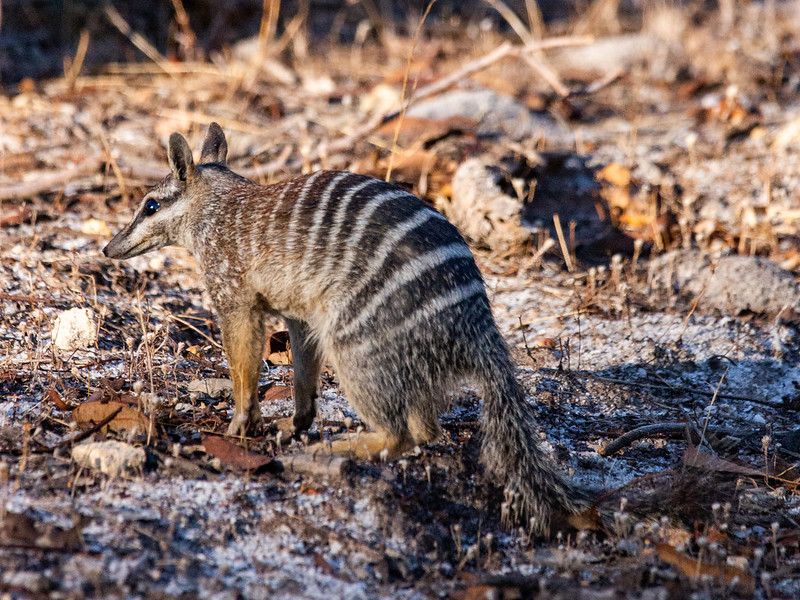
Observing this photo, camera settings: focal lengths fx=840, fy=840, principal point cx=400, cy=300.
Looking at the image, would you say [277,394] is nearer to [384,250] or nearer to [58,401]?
[58,401]

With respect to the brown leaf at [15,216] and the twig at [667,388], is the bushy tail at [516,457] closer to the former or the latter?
the twig at [667,388]

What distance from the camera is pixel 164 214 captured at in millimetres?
4801

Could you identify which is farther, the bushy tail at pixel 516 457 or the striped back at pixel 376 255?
the striped back at pixel 376 255

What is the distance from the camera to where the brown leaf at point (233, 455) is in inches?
155

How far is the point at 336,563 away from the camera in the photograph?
3434mm

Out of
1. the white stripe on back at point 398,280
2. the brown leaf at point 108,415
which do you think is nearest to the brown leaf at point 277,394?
the brown leaf at point 108,415

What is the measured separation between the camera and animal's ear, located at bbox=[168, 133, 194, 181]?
4613 millimetres

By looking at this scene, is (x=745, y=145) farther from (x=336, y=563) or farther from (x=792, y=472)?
(x=336, y=563)

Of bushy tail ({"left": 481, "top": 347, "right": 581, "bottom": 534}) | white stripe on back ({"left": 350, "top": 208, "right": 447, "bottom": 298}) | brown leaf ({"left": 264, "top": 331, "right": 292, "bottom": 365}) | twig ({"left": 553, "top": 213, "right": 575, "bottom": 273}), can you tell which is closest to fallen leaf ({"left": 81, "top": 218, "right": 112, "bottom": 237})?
brown leaf ({"left": 264, "top": 331, "right": 292, "bottom": 365})

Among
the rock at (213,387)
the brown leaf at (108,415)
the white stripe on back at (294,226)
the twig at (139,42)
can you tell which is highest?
the twig at (139,42)

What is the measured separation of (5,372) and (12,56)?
6721 millimetres

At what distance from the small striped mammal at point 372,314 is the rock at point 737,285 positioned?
2604mm

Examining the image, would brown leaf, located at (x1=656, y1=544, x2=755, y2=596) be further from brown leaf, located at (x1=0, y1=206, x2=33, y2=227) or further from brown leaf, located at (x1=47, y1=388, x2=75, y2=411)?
brown leaf, located at (x1=0, y1=206, x2=33, y2=227)

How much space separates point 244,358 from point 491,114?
534 centimetres
